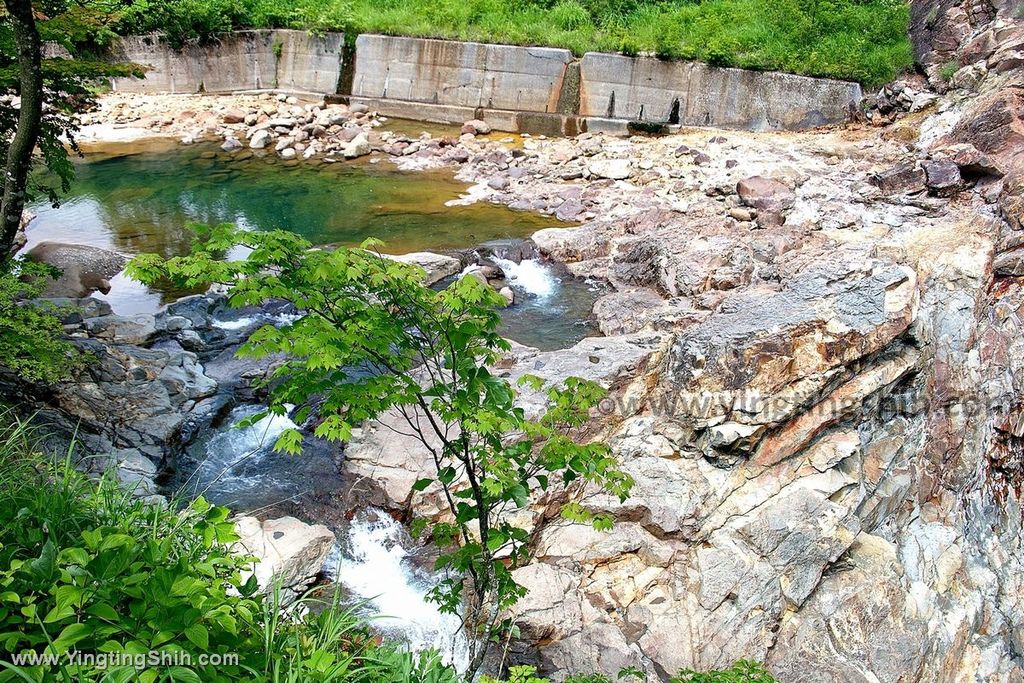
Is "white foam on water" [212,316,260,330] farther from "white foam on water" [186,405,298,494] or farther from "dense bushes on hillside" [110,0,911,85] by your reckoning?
"dense bushes on hillside" [110,0,911,85]

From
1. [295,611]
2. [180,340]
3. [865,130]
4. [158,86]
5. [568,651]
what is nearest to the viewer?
[295,611]

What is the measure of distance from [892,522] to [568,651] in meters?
3.52

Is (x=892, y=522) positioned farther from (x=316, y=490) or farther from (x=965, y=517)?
(x=316, y=490)

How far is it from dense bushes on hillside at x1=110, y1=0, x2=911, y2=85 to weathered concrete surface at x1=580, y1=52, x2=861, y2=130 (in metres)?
0.41

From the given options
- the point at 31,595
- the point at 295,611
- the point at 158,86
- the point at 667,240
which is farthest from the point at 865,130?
the point at 158,86

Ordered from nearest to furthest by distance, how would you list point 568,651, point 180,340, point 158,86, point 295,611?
point 295,611
point 568,651
point 180,340
point 158,86

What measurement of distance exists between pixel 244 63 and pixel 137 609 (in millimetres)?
22965

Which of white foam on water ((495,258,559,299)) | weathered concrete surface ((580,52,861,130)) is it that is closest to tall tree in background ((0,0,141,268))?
white foam on water ((495,258,559,299))

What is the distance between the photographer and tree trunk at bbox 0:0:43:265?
261 inches

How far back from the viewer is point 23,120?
22.5 ft

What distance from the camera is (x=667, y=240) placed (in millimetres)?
11617

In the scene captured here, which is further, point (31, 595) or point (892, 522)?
point (892, 522)

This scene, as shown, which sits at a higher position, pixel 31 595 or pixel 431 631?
pixel 31 595

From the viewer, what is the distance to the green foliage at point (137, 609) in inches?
103
